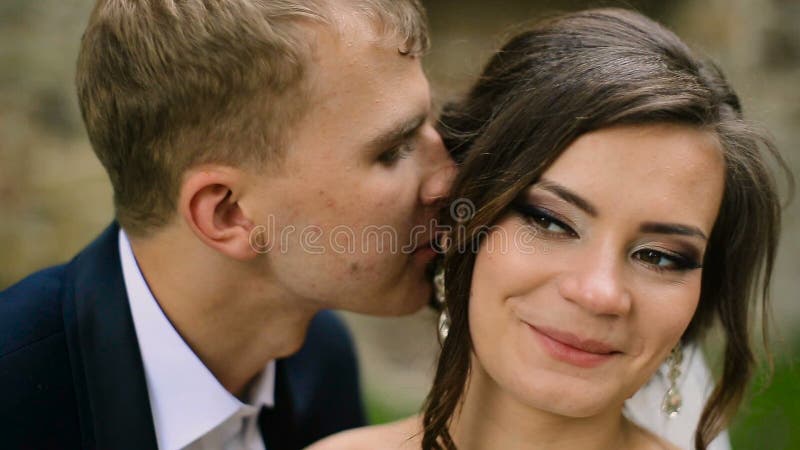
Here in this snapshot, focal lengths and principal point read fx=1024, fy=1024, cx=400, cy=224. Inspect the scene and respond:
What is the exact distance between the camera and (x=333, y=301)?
10.7ft

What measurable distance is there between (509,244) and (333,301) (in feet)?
2.87

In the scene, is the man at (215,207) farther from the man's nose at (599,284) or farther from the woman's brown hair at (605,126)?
the man's nose at (599,284)

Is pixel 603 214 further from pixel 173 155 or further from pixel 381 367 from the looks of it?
pixel 381 367

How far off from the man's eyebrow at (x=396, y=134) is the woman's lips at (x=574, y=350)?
0.85 meters

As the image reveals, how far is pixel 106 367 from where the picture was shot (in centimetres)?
301

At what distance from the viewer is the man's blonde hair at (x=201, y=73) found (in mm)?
2932

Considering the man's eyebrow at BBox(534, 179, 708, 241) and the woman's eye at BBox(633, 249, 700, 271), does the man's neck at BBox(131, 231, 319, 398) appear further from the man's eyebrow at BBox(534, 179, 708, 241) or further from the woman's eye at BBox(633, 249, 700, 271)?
the woman's eye at BBox(633, 249, 700, 271)

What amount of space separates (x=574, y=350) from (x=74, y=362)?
4.85ft

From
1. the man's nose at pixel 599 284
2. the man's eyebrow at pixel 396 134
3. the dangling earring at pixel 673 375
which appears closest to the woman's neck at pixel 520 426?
the dangling earring at pixel 673 375

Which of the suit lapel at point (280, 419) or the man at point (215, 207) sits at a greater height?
the man at point (215, 207)

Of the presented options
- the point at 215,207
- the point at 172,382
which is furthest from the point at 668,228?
the point at 172,382

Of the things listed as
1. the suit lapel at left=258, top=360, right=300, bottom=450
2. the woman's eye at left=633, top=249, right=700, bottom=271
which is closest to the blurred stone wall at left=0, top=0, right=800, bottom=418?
the suit lapel at left=258, top=360, right=300, bottom=450

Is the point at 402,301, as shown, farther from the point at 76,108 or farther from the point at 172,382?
the point at 76,108

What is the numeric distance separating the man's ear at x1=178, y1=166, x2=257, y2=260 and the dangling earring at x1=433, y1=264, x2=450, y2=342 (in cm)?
57
